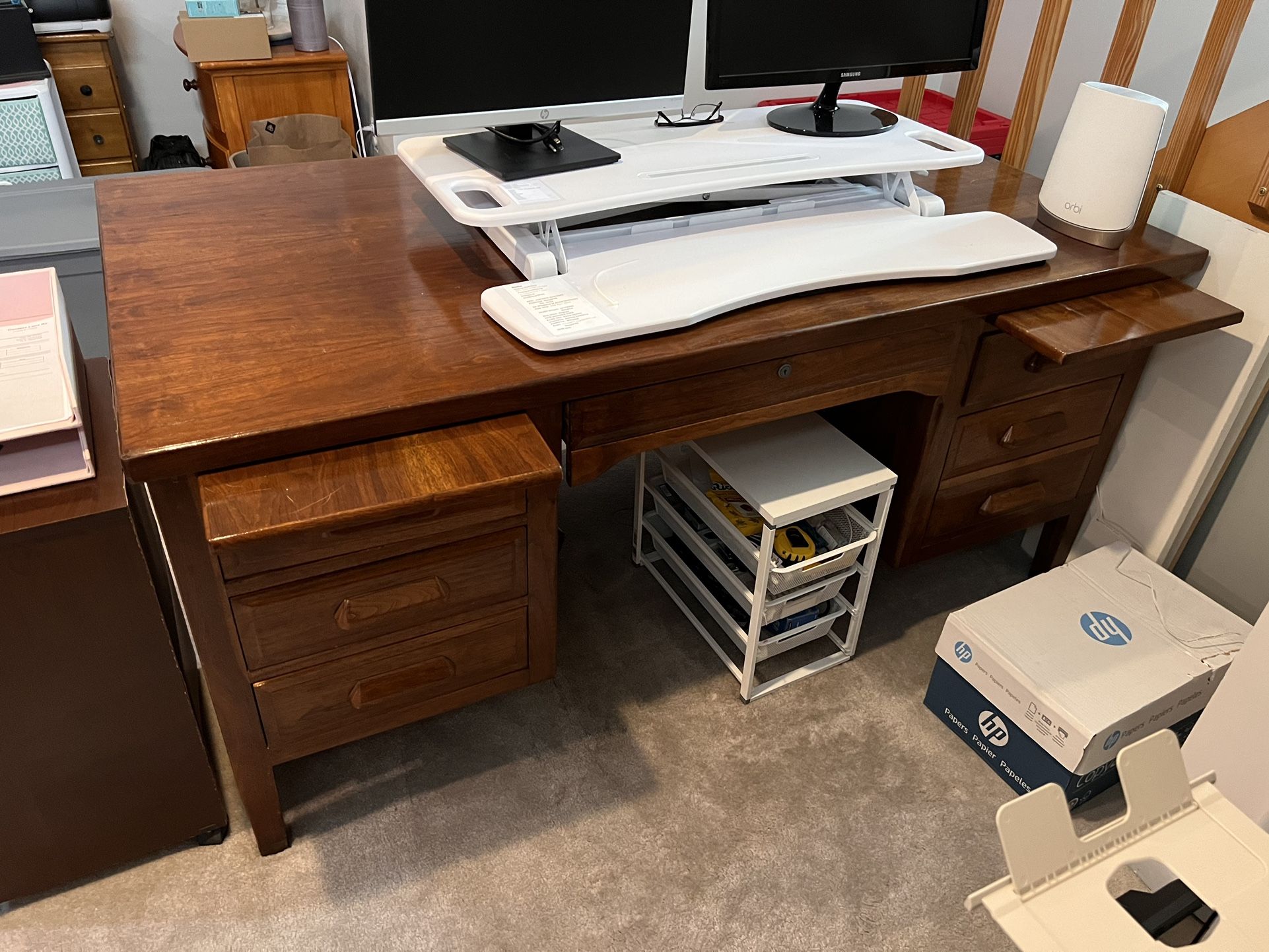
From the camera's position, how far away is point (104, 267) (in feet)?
4.43

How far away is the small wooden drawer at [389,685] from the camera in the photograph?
1.20 m

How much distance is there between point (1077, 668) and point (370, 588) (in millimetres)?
1125

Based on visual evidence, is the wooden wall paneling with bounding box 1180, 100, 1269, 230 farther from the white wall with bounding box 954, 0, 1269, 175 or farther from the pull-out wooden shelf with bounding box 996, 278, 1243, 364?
the white wall with bounding box 954, 0, 1269, 175

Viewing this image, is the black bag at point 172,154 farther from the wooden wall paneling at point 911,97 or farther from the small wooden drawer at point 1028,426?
the small wooden drawer at point 1028,426

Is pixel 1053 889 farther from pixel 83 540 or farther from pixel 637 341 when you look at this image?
pixel 83 540

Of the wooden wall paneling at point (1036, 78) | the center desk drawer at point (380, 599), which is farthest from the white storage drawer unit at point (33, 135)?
the wooden wall paneling at point (1036, 78)

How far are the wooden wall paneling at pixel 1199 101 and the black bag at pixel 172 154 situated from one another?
309 centimetres

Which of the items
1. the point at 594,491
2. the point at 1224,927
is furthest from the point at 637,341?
the point at 594,491

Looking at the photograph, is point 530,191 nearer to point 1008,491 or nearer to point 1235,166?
point 1008,491

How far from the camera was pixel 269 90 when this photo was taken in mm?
3273

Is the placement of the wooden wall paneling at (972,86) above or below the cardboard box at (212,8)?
above

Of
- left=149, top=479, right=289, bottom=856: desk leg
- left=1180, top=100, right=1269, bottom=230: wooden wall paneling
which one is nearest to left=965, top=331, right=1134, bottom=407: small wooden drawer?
left=1180, top=100, right=1269, bottom=230: wooden wall paneling

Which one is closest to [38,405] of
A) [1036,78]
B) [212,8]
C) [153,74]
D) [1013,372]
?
[1013,372]

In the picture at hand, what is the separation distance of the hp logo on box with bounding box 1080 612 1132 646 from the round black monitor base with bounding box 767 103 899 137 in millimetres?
923
